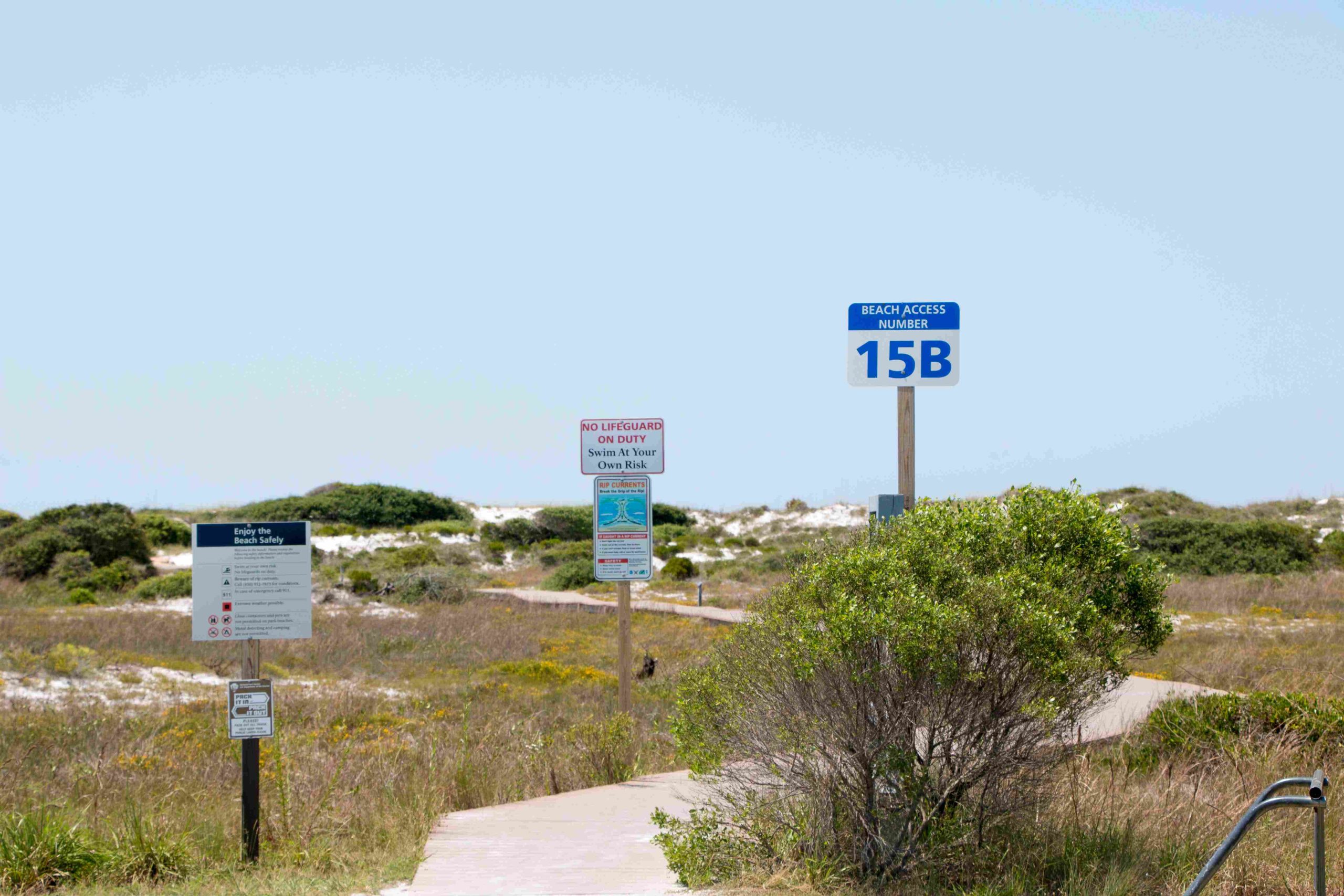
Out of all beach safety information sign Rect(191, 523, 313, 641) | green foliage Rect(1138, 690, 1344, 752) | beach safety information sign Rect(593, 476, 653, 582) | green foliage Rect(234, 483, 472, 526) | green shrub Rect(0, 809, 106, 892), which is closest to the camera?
green shrub Rect(0, 809, 106, 892)

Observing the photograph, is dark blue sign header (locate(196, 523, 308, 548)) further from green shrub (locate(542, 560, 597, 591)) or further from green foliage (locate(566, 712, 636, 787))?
green shrub (locate(542, 560, 597, 591))

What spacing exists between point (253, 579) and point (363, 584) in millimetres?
26378

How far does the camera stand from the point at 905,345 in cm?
755

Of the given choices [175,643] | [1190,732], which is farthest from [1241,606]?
[175,643]

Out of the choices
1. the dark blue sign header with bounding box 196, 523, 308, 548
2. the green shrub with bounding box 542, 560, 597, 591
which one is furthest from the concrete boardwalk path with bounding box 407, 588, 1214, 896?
the green shrub with bounding box 542, 560, 597, 591

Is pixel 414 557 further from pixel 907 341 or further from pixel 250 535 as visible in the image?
pixel 907 341

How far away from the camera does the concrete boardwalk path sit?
6008 mm

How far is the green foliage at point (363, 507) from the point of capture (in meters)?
59.8

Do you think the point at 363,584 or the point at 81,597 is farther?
the point at 363,584

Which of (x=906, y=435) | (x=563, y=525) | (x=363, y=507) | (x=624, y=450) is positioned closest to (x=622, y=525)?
(x=624, y=450)

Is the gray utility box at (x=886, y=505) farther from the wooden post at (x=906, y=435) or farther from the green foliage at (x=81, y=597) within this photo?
the green foliage at (x=81, y=597)

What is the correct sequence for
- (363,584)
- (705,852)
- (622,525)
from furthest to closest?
(363,584) < (622,525) < (705,852)

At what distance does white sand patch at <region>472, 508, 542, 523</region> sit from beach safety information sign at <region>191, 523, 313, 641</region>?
172ft

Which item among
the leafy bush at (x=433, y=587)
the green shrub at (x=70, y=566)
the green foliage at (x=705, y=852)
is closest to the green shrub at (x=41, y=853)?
the green foliage at (x=705, y=852)
